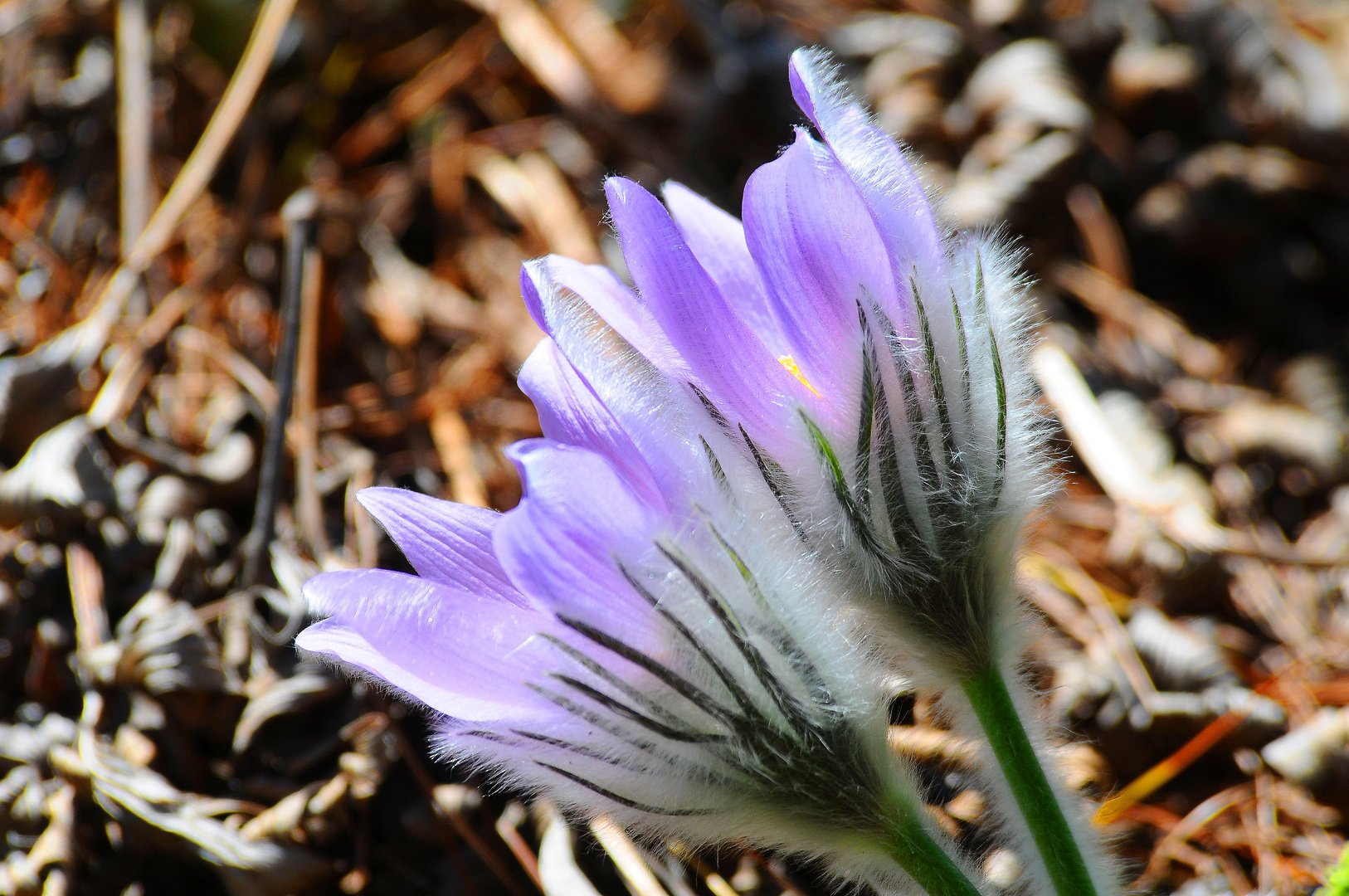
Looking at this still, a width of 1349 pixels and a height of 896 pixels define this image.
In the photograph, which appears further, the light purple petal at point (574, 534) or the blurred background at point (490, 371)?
the blurred background at point (490, 371)

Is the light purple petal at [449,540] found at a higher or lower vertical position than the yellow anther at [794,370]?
higher

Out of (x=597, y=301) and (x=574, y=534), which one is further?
(x=597, y=301)

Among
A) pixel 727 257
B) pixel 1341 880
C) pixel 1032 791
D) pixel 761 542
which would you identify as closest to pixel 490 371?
pixel 727 257

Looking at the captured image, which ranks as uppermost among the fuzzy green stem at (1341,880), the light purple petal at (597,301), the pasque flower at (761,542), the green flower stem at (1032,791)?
the light purple petal at (597,301)

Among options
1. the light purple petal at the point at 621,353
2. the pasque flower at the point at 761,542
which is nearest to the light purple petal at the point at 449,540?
the pasque flower at the point at 761,542

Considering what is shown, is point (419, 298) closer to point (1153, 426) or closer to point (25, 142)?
point (25, 142)

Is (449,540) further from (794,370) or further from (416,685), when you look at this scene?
(794,370)

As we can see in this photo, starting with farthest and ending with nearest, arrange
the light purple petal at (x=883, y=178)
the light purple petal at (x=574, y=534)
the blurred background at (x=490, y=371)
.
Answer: the blurred background at (x=490, y=371), the light purple petal at (x=883, y=178), the light purple petal at (x=574, y=534)

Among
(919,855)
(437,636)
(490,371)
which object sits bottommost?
(919,855)

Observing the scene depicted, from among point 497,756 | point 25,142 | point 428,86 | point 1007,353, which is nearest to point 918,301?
point 1007,353

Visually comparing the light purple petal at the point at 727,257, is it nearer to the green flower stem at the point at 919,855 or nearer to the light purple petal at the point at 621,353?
the light purple petal at the point at 621,353
